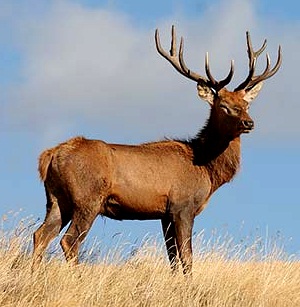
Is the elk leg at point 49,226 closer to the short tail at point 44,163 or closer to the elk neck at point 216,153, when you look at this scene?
the short tail at point 44,163

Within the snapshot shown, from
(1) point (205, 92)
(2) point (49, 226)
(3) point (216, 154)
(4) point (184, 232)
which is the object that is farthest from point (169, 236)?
(1) point (205, 92)

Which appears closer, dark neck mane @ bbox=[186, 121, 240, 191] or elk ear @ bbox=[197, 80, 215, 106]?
dark neck mane @ bbox=[186, 121, 240, 191]

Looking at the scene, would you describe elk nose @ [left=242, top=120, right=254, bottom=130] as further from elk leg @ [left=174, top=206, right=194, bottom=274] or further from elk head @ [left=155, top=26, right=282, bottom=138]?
elk leg @ [left=174, top=206, right=194, bottom=274]

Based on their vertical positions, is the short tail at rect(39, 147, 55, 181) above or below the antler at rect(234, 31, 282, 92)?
below

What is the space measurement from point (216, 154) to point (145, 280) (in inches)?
→ 137

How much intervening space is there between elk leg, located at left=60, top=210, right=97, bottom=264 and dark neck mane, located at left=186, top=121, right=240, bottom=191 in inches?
81.5

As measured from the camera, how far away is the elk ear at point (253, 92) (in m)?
12.7

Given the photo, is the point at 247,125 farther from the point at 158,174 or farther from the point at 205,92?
the point at 158,174

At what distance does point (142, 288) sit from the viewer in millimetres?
8969

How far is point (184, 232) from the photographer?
11.6 metres

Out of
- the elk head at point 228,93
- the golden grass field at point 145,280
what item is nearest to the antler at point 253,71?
the elk head at point 228,93

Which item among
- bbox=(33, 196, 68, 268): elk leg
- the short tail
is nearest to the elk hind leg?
bbox=(33, 196, 68, 268): elk leg

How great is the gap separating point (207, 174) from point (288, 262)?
160 cm

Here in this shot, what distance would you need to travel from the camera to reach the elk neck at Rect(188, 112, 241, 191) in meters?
12.3
